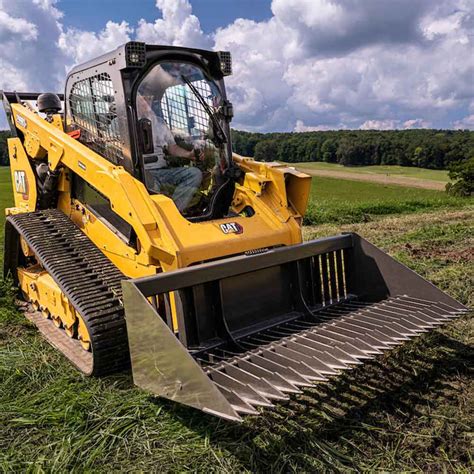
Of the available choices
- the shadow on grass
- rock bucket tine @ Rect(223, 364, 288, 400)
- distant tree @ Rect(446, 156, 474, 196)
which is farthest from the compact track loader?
distant tree @ Rect(446, 156, 474, 196)

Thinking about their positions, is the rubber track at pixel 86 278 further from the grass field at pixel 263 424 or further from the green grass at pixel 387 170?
the green grass at pixel 387 170

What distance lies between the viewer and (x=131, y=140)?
419 centimetres

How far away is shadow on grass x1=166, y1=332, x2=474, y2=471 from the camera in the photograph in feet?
9.36

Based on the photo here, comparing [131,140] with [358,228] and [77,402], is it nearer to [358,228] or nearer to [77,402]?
[77,402]

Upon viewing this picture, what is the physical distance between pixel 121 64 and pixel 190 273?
5.97ft

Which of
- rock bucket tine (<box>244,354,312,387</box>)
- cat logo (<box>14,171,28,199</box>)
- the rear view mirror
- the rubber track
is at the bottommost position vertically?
rock bucket tine (<box>244,354,312,387</box>)

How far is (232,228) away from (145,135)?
1027mm

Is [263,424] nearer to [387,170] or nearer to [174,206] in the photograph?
[174,206]

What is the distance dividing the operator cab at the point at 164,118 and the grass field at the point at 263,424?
172 cm

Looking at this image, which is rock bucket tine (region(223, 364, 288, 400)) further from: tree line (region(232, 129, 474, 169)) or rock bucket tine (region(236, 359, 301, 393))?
tree line (region(232, 129, 474, 169))

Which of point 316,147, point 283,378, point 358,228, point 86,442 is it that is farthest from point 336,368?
point 316,147

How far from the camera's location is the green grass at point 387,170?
43.8 meters

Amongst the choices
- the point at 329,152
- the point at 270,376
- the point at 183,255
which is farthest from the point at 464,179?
the point at 329,152

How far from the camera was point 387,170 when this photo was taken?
48.3m
